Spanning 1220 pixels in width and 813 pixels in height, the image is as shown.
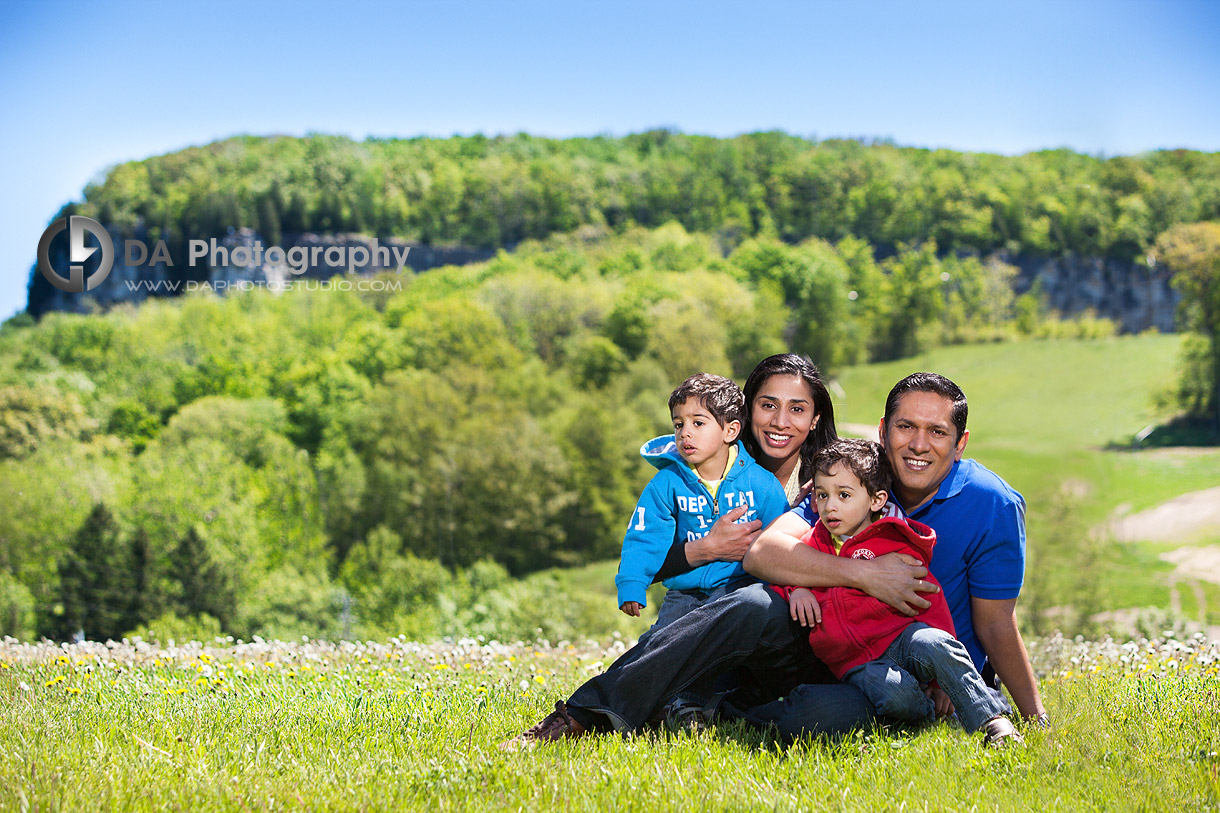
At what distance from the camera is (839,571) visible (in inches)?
172

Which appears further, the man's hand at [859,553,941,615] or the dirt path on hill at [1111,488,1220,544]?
the dirt path on hill at [1111,488,1220,544]

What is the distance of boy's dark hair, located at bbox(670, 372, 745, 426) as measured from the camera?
510 centimetres

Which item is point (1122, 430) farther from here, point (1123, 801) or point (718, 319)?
point (1123, 801)

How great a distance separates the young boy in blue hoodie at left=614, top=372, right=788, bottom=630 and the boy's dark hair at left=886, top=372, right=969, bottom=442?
A: 0.80 metres

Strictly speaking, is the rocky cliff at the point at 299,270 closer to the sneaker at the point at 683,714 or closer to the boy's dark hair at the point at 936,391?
the boy's dark hair at the point at 936,391

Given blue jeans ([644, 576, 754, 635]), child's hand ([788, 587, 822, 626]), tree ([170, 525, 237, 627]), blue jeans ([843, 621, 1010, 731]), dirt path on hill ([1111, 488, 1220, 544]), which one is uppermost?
child's hand ([788, 587, 822, 626])

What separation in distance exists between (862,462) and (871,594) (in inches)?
24.5

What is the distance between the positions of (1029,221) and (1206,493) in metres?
62.3

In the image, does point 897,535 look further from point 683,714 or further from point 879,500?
point 683,714

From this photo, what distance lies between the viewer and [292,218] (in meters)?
130

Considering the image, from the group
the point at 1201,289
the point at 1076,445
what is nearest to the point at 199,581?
the point at 1076,445

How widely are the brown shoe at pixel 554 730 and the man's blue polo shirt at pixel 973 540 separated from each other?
1.90m

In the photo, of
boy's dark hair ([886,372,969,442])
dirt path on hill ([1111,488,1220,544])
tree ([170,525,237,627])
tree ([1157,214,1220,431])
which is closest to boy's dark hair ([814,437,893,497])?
boy's dark hair ([886,372,969,442])

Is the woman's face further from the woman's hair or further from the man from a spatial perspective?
the man
